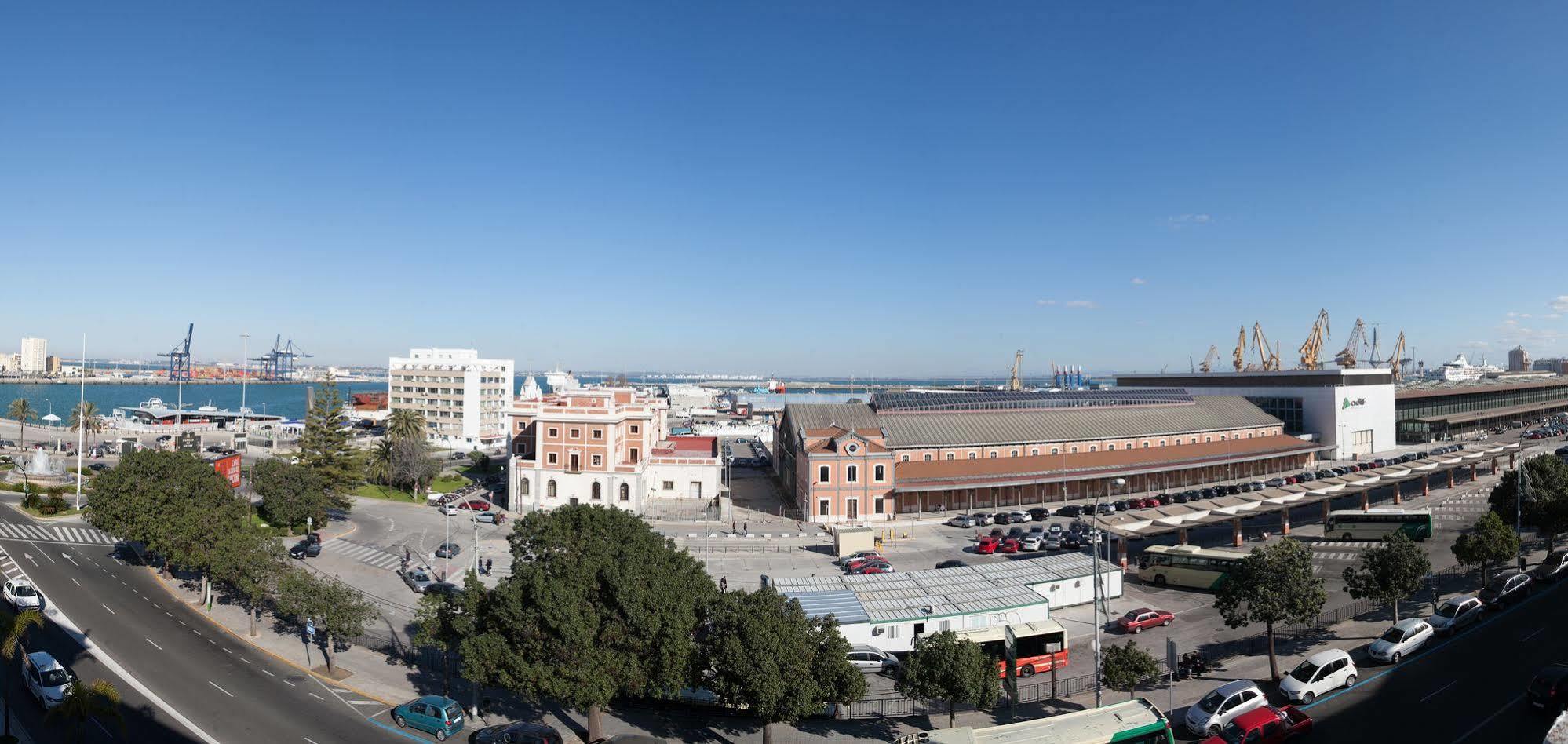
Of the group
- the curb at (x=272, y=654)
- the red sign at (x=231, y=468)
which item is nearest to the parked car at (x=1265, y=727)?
the curb at (x=272, y=654)

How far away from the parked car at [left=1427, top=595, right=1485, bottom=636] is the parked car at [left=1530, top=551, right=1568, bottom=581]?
7530mm

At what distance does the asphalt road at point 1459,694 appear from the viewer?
2111 centimetres

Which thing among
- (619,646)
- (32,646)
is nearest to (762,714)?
(619,646)

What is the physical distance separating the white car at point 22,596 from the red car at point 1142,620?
4657 cm

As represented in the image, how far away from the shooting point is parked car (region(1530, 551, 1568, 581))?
35.4m

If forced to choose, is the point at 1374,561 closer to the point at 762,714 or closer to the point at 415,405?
the point at 762,714

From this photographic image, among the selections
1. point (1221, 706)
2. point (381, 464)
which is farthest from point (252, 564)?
point (1221, 706)

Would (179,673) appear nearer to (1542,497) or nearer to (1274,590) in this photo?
(1274,590)

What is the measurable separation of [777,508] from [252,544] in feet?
122

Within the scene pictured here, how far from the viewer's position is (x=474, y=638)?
2134 centimetres

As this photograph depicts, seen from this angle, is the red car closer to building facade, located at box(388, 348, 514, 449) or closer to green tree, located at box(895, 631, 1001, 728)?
green tree, located at box(895, 631, 1001, 728)

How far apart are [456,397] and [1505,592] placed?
112 meters

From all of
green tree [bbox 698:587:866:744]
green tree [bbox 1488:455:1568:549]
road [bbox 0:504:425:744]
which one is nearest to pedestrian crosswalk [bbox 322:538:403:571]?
road [bbox 0:504:425:744]

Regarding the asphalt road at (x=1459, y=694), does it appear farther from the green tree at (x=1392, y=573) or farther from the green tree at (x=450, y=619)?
the green tree at (x=450, y=619)
